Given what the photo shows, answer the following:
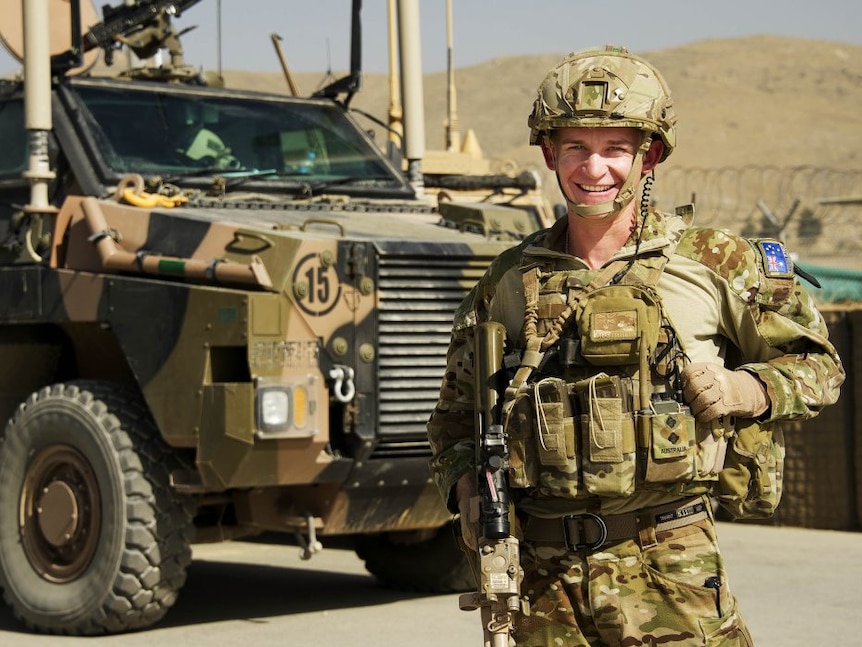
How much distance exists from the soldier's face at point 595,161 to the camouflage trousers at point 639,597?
25.9 inches

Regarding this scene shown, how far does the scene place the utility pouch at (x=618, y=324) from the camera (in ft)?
10.4

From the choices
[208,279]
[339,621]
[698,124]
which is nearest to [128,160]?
[208,279]

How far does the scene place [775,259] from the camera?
3322 millimetres

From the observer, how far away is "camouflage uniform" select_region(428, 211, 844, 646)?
319 cm

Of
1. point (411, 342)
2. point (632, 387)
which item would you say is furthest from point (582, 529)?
point (411, 342)

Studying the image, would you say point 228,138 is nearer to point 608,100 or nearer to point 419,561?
point 419,561

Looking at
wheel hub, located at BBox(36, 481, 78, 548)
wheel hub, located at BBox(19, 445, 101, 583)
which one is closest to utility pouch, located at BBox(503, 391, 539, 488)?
wheel hub, located at BBox(19, 445, 101, 583)

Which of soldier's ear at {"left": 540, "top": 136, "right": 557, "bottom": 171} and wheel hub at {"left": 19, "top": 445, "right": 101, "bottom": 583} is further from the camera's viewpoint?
wheel hub at {"left": 19, "top": 445, "right": 101, "bottom": 583}

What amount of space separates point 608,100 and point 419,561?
4.55 metres

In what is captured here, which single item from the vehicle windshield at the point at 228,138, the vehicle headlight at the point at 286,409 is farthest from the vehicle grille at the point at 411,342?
the vehicle windshield at the point at 228,138

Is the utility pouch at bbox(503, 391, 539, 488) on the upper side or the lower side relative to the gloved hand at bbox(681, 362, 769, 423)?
lower

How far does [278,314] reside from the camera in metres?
6.20

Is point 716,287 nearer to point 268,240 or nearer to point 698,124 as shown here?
point 268,240

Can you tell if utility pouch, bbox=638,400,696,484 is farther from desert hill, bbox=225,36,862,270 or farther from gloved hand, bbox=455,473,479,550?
desert hill, bbox=225,36,862,270
